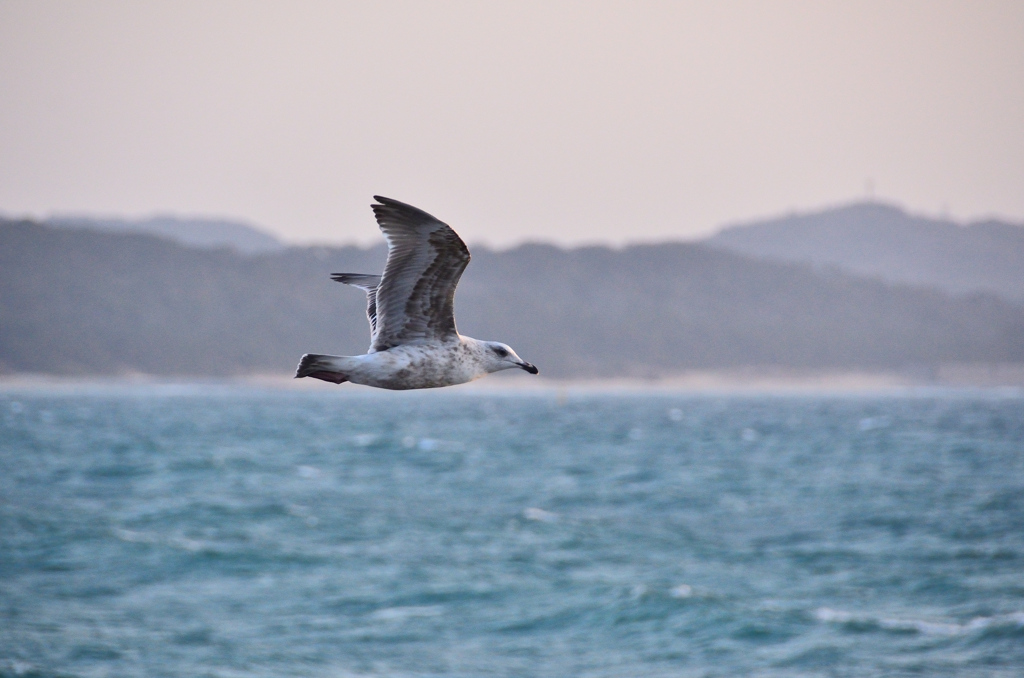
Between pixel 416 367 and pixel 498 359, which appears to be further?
pixel 498 359

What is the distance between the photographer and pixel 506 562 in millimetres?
37344

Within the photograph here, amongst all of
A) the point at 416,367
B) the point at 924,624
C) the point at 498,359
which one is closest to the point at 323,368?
the point at 416,367

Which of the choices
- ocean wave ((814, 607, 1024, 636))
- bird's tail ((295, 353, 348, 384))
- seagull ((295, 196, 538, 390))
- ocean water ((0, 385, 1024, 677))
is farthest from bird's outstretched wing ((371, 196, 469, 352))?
ocean wave ((814, 607, 1024, 636))

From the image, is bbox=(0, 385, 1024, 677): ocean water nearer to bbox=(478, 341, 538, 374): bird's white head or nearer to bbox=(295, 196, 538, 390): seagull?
bbox=(478, 341, 538, 374): bird's white head

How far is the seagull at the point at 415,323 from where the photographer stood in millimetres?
9242

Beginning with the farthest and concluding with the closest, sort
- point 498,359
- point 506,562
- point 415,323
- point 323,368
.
→ point 506,562
point 498,359
point 415,323
point 323,368

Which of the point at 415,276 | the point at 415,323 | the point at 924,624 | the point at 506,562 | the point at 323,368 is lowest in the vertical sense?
the point at 924,624

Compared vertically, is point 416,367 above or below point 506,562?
above

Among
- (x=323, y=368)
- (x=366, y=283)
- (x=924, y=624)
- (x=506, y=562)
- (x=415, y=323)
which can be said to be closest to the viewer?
(x=323, y=368)

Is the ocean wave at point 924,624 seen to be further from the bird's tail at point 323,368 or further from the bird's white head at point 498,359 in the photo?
the bird's tail at point 323,368

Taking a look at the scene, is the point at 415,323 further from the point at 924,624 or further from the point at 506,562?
the point at 506,562

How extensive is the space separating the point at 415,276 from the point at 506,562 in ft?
94.1

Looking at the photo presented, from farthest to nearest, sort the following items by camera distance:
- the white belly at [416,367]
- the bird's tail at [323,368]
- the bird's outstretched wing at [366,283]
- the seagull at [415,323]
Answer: the bird's outstretched wing at [366,283], the white belly at [416,367], the seagull at [415,323], the bird's tail at [323,368]

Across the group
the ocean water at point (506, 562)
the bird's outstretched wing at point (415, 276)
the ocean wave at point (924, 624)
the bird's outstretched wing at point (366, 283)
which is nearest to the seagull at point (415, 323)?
the bird's outstretched wing at point (415, 276)
